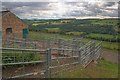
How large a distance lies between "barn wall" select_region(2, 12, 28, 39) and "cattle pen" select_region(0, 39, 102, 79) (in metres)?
5.76

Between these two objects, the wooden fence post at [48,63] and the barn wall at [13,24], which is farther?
the barn wall at [13,24]

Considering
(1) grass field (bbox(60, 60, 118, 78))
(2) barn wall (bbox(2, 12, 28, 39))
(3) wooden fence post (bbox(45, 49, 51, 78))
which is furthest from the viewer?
(2) barn wall (bbox(2, 12, 28, 39))

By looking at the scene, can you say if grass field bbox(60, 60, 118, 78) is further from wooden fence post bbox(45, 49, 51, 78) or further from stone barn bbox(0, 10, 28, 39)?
stone barn bbox(0, 10, 28, 39)

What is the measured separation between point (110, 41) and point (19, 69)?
27269 millimetres

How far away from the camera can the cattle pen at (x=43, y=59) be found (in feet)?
23.9

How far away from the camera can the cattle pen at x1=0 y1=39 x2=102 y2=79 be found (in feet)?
23.9

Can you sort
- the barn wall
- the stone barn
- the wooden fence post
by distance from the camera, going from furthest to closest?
1. the barn wall
2. the stone barn
3. the wooden fence post

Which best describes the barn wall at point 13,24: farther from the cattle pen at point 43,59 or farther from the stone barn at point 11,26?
the cattle pen at point 43,59

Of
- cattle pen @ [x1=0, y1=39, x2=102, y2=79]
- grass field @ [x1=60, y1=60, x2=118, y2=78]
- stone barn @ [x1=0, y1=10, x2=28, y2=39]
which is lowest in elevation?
grass field @ [x1=60, y1=60, x2=118, y2=78]

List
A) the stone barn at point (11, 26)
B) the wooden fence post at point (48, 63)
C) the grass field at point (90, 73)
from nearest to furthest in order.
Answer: the wooden fence post at point (48, 63) → the grass field at point (90, 73) → the stone barn at point (11, 26)

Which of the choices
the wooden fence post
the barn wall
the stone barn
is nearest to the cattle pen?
the wooden fence post

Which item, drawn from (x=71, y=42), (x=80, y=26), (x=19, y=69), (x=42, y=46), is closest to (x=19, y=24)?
(x=42, y=46)

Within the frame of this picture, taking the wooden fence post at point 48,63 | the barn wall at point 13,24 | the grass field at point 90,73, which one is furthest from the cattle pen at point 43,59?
the barn wall at point 13,24

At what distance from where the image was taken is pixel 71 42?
57.7 ft
